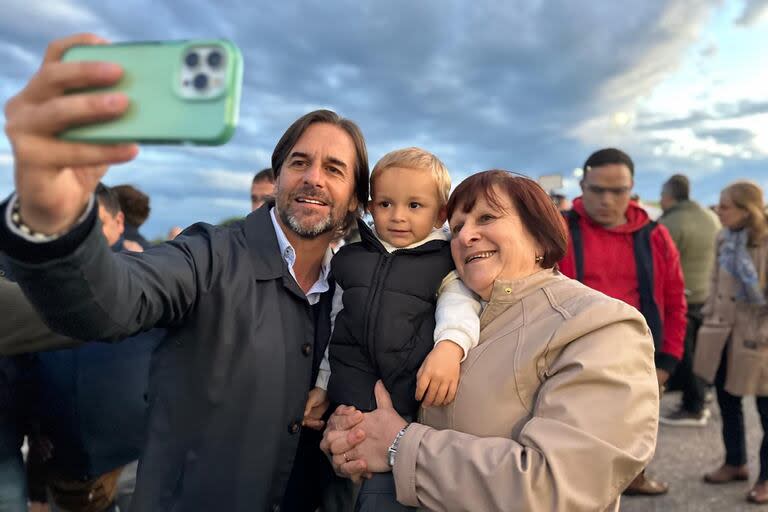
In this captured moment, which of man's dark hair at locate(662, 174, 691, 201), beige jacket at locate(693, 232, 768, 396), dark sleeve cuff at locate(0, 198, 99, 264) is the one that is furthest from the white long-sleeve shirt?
man's dark hair at locate(662, 174, 691, 201)

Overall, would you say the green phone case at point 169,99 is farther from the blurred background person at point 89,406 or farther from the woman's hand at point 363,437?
the blurred background person at point 89,406

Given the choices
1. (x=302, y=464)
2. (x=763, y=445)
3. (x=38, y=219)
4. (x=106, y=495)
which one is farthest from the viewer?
(x=763, y=445)

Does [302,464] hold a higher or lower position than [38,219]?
lower

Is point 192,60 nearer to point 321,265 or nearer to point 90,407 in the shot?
point 321,265

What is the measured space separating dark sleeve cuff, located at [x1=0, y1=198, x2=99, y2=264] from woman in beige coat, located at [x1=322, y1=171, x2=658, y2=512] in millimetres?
1107

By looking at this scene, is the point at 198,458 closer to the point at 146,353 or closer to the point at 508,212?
the point at 146,353

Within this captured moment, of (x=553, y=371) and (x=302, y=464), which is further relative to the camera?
(x=302, y=464)

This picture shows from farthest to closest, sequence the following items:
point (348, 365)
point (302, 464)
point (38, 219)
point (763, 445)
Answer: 1. point (763, 445)
2. point (302, 464)
3. point (348, 365)
4. point (38, 219)

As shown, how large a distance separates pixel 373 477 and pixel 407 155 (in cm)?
132

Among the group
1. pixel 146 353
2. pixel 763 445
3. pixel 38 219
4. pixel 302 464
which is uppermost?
pixel 38 219

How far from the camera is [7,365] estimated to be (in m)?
2.23

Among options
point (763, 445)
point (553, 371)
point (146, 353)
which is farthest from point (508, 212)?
point (763, 445)

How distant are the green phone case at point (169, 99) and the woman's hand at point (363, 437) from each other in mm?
1247

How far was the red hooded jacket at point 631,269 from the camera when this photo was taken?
3.83 metres
